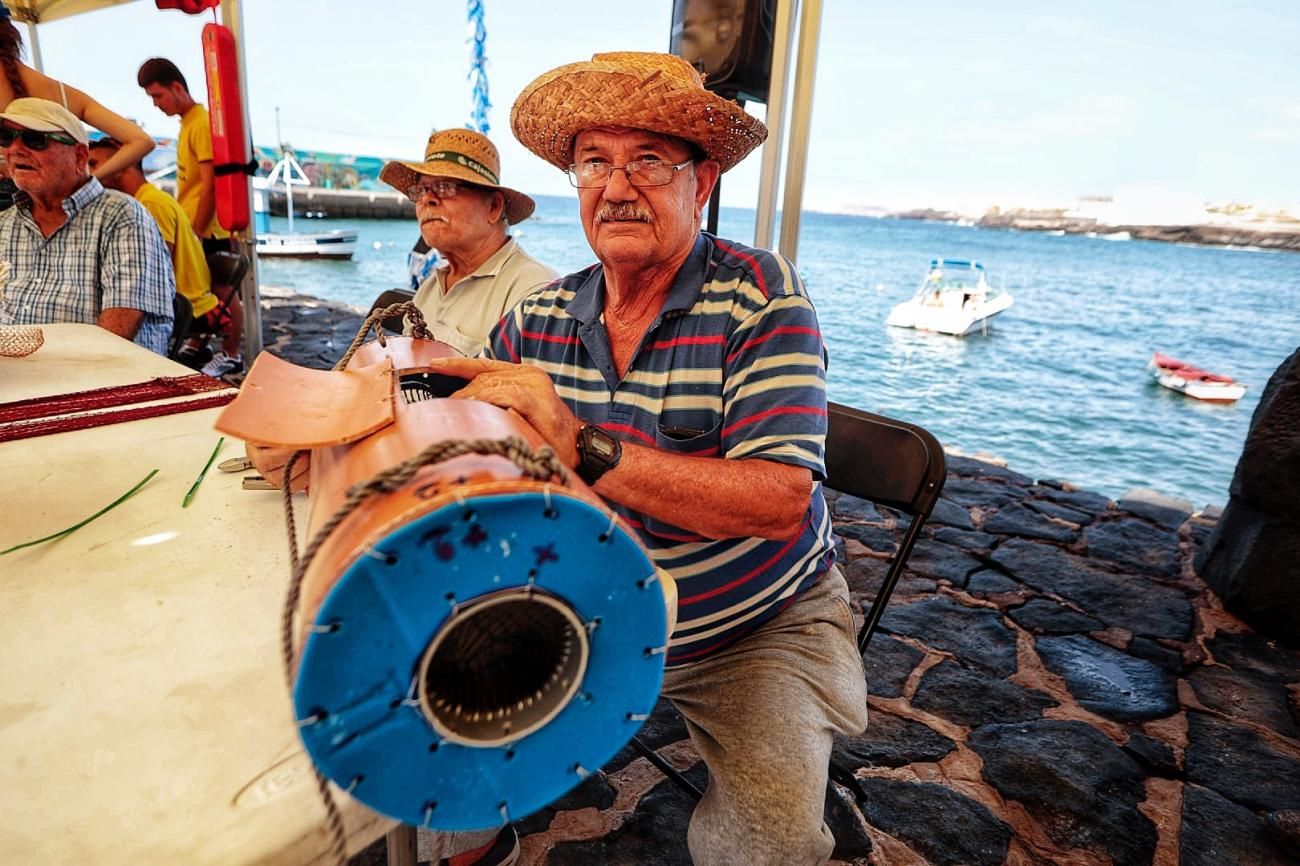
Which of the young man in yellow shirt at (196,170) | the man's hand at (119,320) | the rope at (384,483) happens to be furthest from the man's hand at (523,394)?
the young man in yellow shirt at (196,170)

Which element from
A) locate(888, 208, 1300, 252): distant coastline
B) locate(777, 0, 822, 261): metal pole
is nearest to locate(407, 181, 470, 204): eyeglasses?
locate(777, 0, 822, 261): metal pole

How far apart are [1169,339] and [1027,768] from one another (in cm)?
3181

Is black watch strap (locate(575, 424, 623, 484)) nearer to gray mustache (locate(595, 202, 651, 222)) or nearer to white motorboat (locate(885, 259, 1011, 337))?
gray mustache (locate(595, 202, 651, 222))

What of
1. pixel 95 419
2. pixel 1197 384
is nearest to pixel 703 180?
pixel 95 419

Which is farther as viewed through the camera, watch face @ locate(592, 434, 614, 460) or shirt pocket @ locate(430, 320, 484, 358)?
shirt pocket @ locate(430, 320, 484, 358)

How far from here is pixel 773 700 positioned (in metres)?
1.32

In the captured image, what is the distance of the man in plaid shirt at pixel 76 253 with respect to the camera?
2.95 metres

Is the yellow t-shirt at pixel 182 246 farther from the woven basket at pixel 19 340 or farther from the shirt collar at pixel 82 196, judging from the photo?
the woven basket at pixel 19 340

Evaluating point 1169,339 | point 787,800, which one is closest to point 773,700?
point 787,800

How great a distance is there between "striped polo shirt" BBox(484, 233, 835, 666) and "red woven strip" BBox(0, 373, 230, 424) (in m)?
1.29

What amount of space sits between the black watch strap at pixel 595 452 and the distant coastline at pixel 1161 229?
76965 millimetres

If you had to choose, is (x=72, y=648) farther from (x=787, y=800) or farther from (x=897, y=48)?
(x=897, y=48)

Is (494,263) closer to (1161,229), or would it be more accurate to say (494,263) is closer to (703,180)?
(703,180)

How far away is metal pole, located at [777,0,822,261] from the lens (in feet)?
9.79
